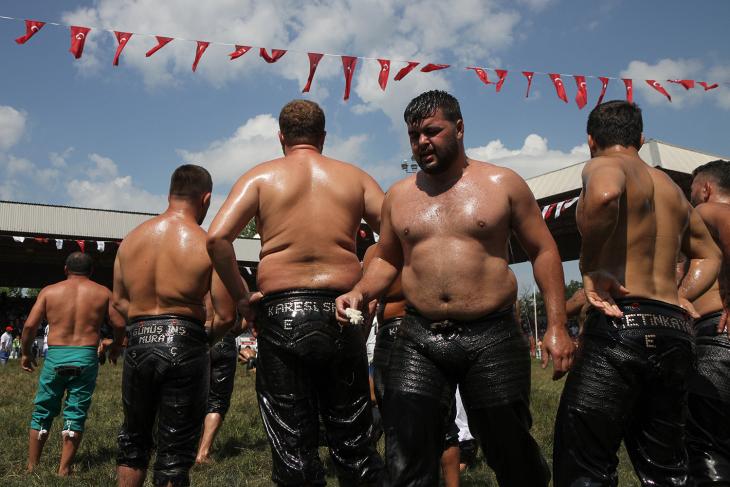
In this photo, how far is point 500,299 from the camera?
9.65 ft

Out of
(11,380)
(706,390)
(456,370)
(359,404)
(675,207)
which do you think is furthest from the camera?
(11,380)

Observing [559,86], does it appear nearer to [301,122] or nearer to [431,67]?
[431,67]

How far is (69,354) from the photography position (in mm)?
6375

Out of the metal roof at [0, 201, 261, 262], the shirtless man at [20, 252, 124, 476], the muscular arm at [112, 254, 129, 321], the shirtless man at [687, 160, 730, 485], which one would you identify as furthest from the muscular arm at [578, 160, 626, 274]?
the metal roof at [0, 201, 261, 262]

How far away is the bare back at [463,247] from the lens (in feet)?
9.66

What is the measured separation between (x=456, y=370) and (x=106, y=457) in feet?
16.4

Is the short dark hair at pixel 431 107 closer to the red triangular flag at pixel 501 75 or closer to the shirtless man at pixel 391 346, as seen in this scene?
the shirtless man at pixel 391 346

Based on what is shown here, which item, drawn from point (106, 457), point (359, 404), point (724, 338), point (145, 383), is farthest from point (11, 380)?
point (724, 338)

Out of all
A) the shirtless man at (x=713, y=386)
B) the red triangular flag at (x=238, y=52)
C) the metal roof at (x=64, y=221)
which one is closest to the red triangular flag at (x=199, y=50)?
the red triangular flag at (x=238, y=52)

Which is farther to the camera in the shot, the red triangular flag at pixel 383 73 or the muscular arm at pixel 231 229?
the red triangular flag at pixel 383 73

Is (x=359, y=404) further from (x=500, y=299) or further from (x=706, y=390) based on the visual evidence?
(x=706, y=390)

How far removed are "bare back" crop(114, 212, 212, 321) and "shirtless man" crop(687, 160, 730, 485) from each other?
10.2 ft

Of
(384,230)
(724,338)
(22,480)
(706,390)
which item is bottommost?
(22,480)

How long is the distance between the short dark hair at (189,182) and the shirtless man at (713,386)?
3.27m
